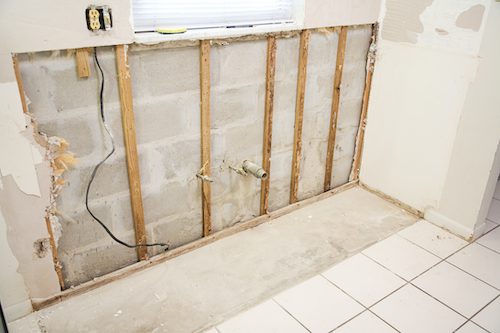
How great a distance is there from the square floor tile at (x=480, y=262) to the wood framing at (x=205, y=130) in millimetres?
1658

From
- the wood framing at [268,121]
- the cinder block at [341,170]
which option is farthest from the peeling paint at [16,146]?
the cinder block at [341,170]

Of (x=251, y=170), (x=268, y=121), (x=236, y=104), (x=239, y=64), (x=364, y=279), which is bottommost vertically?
(x=364, y=279)

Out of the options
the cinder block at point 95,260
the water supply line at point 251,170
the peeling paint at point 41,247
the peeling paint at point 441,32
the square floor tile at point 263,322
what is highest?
the peeling paint at point 441,32

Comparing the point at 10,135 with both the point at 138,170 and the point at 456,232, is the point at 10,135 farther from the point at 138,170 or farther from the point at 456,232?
the point at 456,232

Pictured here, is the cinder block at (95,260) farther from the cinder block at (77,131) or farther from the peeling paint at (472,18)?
the peeling paint at (472,18)

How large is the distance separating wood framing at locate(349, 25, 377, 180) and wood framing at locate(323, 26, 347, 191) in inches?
11.9

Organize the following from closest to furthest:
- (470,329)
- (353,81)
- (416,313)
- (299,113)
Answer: (470,329)
(416,313)
(299,113)
(353,81)

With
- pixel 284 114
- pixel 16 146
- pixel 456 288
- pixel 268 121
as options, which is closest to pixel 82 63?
pixel 16 146

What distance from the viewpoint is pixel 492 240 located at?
298 cm

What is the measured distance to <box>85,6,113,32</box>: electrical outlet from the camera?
1898 mm

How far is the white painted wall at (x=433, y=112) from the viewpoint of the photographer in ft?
8.85

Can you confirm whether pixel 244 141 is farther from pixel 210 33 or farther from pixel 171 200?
pixel 210 33

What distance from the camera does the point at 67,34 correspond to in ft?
6.19

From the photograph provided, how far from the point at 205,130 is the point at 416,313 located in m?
1.63
